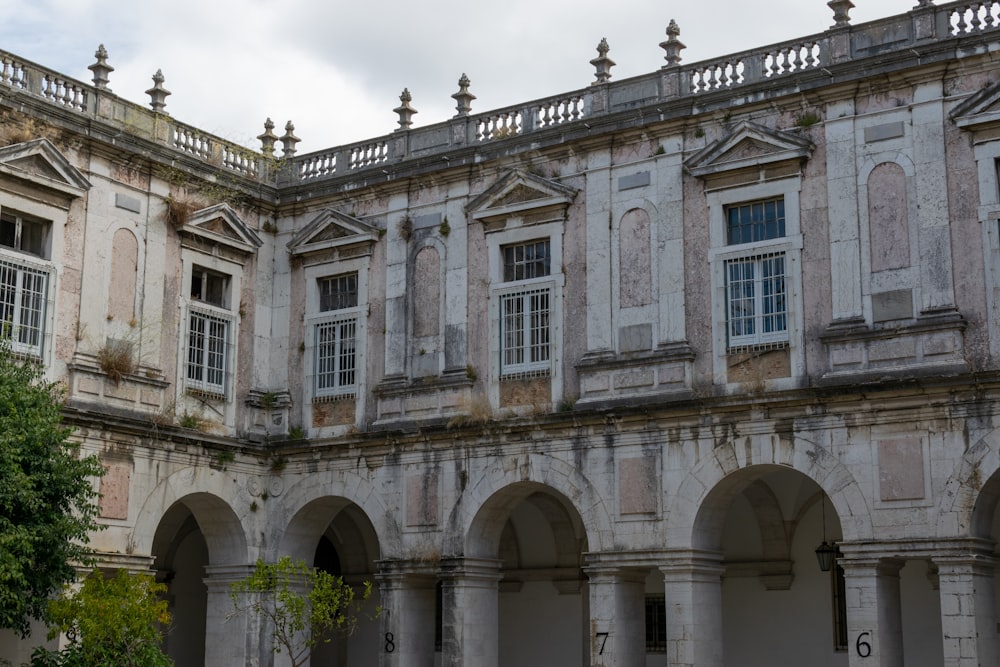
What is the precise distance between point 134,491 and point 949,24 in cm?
1432

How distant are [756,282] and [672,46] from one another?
13.9 feet

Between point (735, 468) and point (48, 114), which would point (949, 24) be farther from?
point (48, 114)

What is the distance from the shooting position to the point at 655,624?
25.3 m

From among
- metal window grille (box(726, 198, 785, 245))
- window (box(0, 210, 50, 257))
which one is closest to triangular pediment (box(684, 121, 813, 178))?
metal window grille (box(726, 198, 785, 245))

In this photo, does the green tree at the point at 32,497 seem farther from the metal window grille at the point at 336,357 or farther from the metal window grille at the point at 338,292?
the metal window grille at the point at 338,292

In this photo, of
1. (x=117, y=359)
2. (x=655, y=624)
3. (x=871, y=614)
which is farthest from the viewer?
(x=655, y=624)

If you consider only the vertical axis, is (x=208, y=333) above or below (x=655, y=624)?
above

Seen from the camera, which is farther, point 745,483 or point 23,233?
point 23,233

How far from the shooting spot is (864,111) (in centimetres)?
2034

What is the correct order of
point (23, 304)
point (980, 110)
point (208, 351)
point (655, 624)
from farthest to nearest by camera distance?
point (655, 624), point (208, 351), point (23, 304), point (980, 110)

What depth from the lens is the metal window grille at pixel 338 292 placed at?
81.5ft

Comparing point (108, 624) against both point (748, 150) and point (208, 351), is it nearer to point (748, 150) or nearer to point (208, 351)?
point (208, 351)

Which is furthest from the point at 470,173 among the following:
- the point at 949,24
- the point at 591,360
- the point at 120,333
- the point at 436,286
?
the point at 949,24

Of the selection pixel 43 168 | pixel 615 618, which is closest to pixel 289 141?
pixel 43 168
